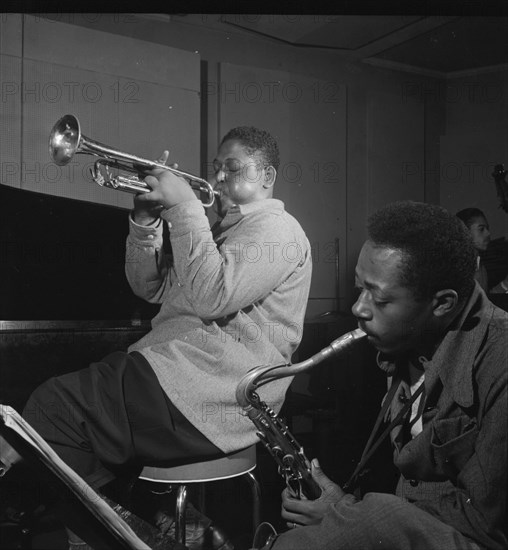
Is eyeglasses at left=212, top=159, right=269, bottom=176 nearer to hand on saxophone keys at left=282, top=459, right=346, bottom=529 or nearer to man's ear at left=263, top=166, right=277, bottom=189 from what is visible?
man's ear at left=263, top=166, right=277, bottom=189

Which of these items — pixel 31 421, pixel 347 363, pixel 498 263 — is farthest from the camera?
pixel 347 363

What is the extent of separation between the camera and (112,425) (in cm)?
159

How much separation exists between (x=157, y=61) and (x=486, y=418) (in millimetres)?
1879

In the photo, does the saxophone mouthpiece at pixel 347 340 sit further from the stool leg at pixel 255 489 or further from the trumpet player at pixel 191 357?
the stool leg at pixel 255 489

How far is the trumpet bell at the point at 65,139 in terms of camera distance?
1.89 m

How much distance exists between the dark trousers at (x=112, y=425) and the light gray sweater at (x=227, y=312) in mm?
49

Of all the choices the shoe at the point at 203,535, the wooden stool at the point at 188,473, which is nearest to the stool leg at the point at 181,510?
the wooden stool at the point at 188,473

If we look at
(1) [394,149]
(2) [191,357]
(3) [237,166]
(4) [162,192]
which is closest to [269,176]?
(3) [237,166]

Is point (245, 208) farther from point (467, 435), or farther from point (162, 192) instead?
point (467, 435)

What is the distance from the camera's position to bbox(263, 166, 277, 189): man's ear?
1899 mm

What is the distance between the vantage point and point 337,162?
2.13m

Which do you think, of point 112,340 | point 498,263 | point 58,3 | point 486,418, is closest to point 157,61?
point 58,3

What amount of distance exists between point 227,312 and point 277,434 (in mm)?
392

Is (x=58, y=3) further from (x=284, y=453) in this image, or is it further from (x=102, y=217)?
(x=284, y=453)
